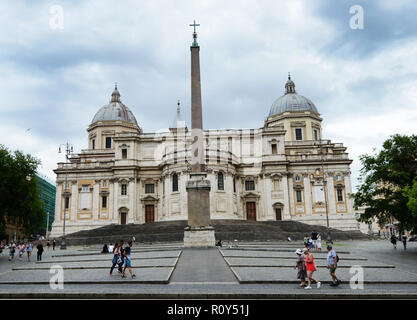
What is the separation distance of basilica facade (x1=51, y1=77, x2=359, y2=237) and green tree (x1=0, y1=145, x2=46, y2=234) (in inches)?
863

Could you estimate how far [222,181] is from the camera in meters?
51.0

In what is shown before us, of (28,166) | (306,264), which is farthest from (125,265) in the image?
(28,166)

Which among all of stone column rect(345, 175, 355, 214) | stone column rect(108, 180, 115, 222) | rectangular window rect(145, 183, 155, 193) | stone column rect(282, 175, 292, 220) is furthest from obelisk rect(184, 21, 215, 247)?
stone column rect(345, 175, 355, 214)

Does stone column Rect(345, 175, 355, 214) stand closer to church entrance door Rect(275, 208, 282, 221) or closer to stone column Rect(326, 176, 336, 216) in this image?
stone column Rect(326, 176, 336, 216)

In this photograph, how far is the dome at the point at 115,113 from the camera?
221ft

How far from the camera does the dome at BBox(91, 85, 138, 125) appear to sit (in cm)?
6744

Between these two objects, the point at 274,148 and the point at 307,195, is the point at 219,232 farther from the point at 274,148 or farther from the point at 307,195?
the point at 274,148

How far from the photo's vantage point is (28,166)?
3014 centimetres

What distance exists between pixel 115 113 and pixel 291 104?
3142 centimetres
